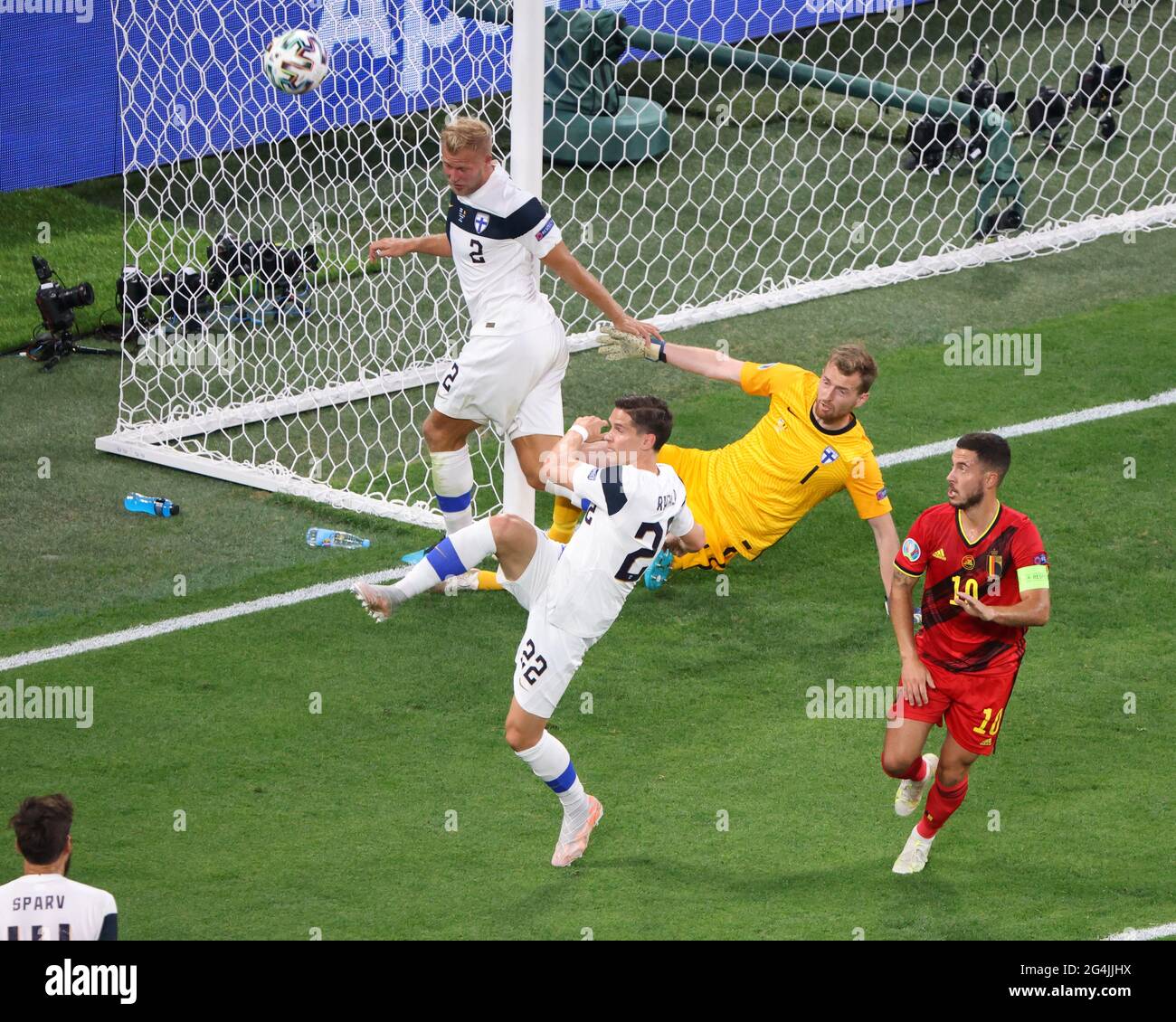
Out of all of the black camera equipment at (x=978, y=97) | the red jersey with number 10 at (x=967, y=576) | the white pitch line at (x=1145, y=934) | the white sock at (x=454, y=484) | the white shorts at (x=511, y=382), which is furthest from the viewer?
the black camera equipment at (x=978, y=97)

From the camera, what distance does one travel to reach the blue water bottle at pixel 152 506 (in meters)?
9.20

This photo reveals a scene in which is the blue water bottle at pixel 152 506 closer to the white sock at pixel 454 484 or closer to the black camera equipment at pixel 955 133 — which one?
the white sock at pixel 454 484

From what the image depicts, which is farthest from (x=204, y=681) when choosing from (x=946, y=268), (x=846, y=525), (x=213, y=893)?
(x=946, y=268)

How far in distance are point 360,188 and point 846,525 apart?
184 inches

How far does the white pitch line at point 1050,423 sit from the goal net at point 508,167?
1.79 meters

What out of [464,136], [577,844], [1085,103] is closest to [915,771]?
[577,844]

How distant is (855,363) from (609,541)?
1646 millimetres

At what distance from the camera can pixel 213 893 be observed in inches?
243

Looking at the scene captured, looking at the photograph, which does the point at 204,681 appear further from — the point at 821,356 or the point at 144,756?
the point at 821,356

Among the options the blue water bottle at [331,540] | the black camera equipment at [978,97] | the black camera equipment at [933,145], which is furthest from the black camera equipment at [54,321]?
the black camera equipment at [978,97]

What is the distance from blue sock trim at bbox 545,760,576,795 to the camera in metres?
6.35

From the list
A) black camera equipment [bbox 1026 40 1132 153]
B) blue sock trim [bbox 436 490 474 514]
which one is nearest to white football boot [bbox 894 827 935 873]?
blue sock trim [bbox 436 490 474 514]

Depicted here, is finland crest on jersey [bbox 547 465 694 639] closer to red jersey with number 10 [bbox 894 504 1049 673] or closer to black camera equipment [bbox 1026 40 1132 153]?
red jersey with number 10 [bbox 894 504 1049 673]

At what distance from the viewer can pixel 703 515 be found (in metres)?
8.23
